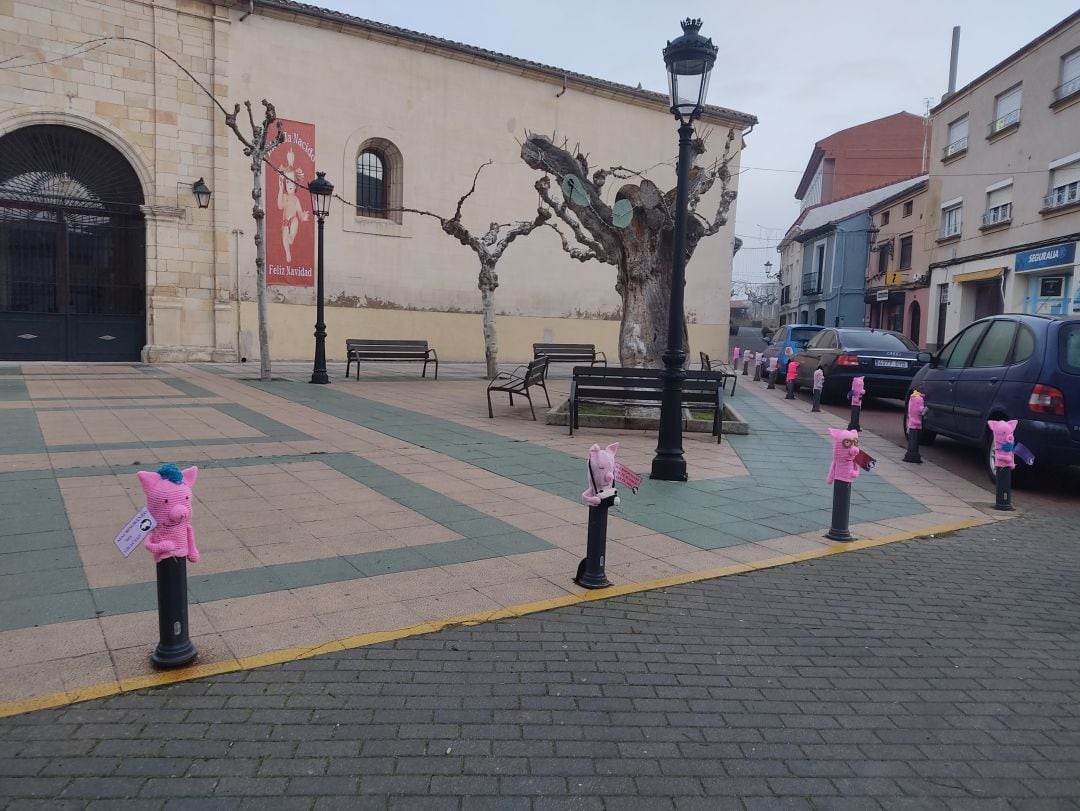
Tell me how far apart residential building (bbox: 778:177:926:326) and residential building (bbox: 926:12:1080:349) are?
377 inches

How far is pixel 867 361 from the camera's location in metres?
13.8

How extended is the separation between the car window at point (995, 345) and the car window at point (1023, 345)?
0.34 feet

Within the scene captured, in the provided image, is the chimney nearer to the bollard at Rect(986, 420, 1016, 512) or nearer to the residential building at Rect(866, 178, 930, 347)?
the residential building at Rect(866, 178, 930, 347)

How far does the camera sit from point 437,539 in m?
5.20

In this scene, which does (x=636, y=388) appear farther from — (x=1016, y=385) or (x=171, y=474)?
(x=171, y=474)

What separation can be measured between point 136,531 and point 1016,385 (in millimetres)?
7493

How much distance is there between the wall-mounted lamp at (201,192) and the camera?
1825 centimetres

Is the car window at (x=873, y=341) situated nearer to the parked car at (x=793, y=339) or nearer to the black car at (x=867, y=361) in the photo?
the black car at (x=867, y=361)

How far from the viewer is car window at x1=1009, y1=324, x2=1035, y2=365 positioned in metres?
7.53

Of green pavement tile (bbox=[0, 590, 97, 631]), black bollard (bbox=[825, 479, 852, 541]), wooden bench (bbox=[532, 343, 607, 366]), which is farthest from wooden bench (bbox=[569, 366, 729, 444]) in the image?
wooden bench (bbox=[532, 343, 607, 366])

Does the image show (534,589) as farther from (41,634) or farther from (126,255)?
(126,255)

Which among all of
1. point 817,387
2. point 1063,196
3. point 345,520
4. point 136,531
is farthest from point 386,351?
point 1063,196

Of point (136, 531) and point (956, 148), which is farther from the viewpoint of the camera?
point (956, 148)

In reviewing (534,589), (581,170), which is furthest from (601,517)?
(581,170)
